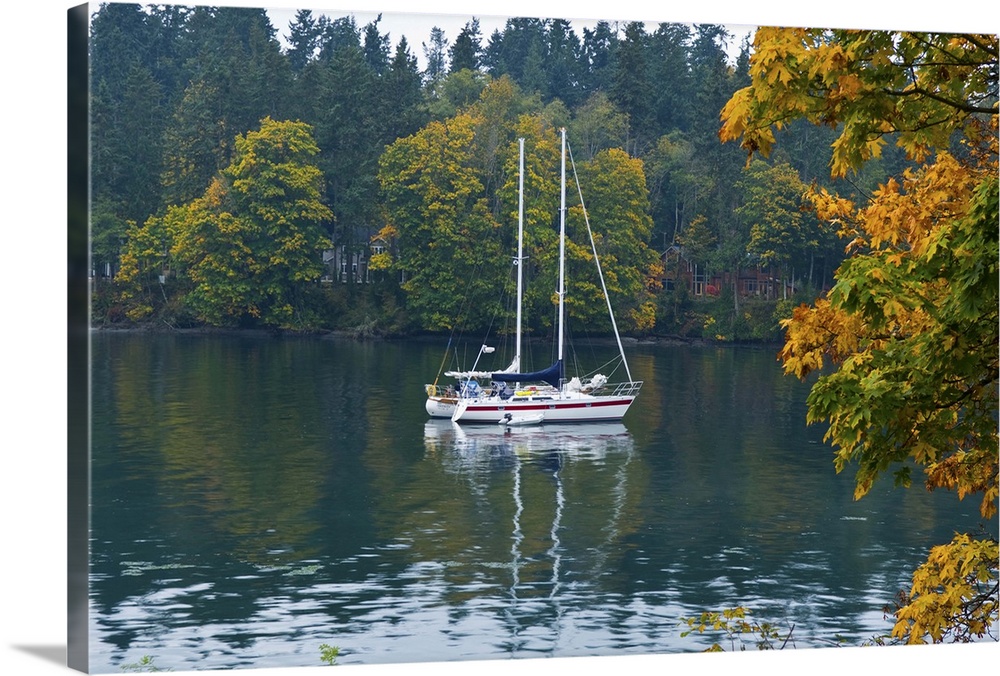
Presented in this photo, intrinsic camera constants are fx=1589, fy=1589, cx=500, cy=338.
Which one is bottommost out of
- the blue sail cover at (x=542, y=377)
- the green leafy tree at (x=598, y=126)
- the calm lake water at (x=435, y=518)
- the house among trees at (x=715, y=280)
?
the calm lake water at (x=435, y=518)

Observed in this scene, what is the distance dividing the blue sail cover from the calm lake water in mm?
1162

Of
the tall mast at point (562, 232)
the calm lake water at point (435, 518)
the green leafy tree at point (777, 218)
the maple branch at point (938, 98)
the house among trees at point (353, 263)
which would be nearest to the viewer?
the maple branch at point (938, 98)

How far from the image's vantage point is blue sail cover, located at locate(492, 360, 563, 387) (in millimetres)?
20531

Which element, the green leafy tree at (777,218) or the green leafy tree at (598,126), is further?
the green leafy tree at (598,126)

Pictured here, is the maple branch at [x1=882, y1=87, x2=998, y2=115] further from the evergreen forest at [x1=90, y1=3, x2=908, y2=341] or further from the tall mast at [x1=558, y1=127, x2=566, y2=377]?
the tall mast at [x1=558, y1=127, x2=566, y2=377]

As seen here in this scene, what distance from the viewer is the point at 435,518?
52.3 feet

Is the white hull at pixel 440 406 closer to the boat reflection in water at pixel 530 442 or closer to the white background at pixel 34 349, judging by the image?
the boat reflection in water at pixel 530 442

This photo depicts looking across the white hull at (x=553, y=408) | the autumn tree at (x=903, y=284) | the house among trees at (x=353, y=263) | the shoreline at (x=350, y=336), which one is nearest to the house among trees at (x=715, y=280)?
the shoreline at (x=350, y=336)

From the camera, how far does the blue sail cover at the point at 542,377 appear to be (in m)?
20.5

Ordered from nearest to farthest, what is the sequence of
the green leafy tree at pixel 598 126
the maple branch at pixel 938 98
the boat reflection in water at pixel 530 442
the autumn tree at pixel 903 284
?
the autumn tree at pixel 903 284 → the maple branch at pixel 938 98 → the green leafy tree at pixel 598 126 → the boat reflection in water at pixel 530 442

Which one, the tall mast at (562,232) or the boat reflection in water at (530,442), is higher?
the tall mast at (562,232)

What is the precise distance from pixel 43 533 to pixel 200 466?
26.9 feet

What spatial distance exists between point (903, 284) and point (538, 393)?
1418 centimetres

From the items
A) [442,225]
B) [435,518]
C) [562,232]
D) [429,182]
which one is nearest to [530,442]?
[435,518]
